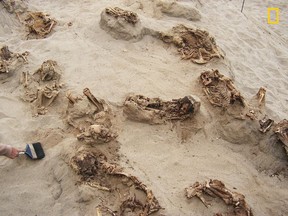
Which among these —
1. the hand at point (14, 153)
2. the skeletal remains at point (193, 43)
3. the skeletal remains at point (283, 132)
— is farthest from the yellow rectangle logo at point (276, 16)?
the hand at point (14, 153)

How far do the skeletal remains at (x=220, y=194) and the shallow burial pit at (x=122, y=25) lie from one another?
11.5ft

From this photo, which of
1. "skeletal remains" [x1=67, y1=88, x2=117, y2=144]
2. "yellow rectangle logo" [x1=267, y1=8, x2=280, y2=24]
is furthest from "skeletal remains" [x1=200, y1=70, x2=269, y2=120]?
"yellow rectangle logo" [x1=267, y1=8, x2=280, y2=24]

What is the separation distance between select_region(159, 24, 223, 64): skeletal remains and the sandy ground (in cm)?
15

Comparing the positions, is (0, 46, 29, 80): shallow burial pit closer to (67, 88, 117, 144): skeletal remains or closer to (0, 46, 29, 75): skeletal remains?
(0, 46, 29, 75): skeletal remains

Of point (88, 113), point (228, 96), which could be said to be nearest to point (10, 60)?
point (88, 113)

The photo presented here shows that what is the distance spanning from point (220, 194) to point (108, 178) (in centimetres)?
124

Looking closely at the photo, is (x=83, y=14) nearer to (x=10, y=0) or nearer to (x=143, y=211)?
(x=10, y=0)

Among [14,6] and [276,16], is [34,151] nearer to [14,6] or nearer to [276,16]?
[14,6]

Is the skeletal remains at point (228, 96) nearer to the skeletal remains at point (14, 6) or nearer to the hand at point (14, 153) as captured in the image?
the hand at point (14, 153)

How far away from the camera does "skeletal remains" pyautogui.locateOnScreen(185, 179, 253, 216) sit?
3204 millimetres

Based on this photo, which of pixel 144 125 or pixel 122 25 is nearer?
pixel 144 125

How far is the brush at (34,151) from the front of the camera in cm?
363

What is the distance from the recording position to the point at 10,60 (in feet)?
17.2

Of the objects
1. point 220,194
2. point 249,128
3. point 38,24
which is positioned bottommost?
point 38,24
